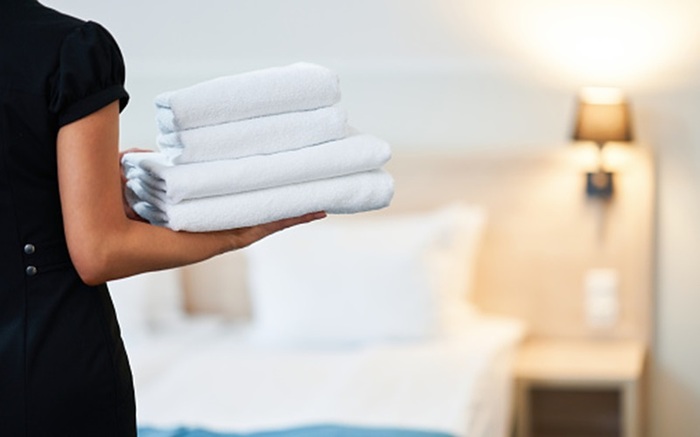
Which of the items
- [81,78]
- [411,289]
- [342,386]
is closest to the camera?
[81,78]

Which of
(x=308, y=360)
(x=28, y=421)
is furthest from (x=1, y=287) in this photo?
(x=308, y=360)

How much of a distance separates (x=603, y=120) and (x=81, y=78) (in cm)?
245

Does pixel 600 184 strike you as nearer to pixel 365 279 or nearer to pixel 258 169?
pixel 365 279

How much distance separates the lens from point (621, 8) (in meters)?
3.60

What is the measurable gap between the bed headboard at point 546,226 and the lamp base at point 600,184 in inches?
1.2

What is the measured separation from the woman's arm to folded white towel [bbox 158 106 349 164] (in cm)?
16

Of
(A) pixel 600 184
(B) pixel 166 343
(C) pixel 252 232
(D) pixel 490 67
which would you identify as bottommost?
(B) pixel 166 343

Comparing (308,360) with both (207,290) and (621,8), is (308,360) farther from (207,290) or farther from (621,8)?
(621,8)

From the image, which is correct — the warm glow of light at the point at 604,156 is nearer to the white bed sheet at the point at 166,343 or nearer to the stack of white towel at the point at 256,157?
the white bed sheet at the point at 166,343

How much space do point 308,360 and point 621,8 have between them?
1393mm

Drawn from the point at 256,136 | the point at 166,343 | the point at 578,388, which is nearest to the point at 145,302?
the point at 166,343

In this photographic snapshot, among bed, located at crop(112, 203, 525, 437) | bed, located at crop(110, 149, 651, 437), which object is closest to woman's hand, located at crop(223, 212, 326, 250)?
bed, located at crop(112, 203, 525, 437)

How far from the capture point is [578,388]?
347 cm

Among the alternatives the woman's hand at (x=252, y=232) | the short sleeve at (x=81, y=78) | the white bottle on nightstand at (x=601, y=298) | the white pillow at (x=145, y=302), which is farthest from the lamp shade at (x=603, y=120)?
the short sleeve at (x=81, y=78)
